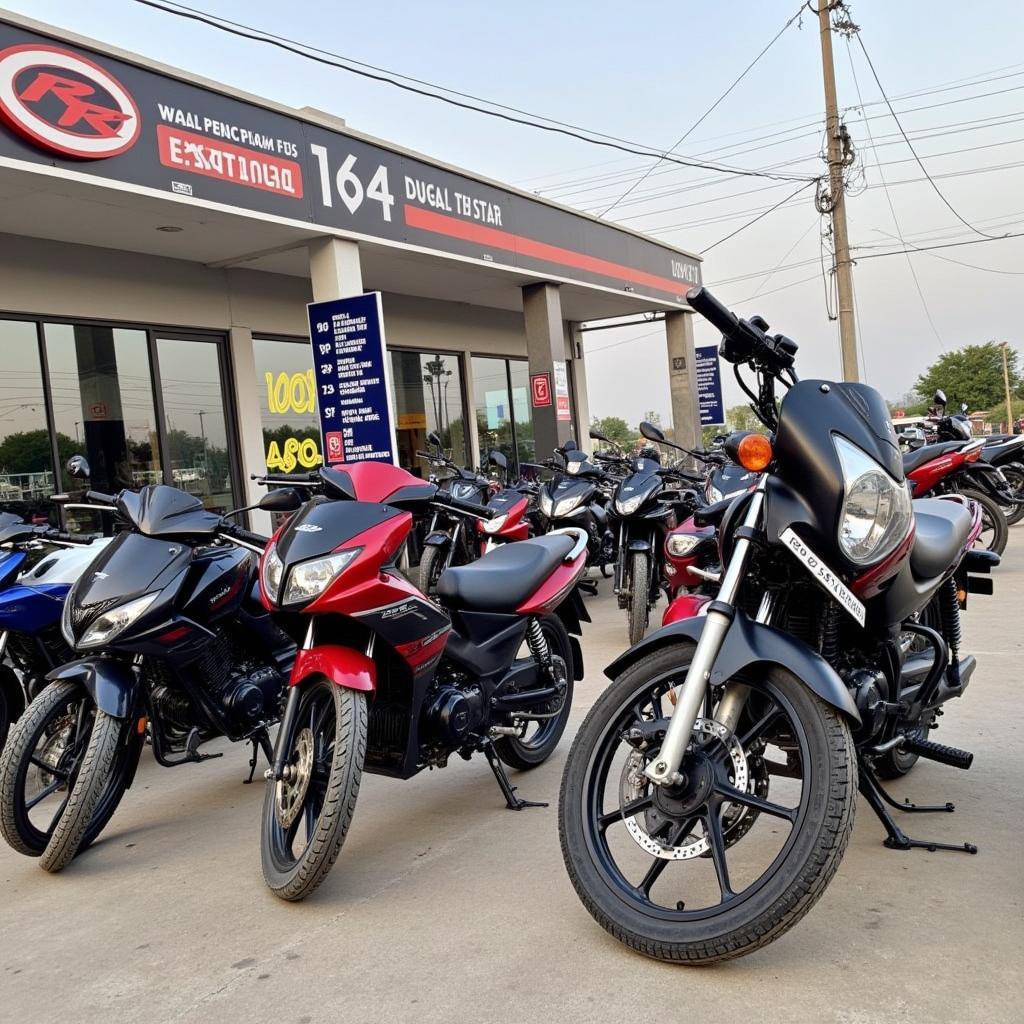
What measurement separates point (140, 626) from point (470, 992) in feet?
5.55

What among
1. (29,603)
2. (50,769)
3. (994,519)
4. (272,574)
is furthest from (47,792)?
(994,519)

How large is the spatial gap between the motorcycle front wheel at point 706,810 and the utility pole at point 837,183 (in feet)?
60.7

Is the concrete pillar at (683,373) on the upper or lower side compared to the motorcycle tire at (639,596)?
upper

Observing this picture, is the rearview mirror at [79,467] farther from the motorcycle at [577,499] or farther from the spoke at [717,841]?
the motorcycle at [577,499]

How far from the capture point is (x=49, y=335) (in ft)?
27.9

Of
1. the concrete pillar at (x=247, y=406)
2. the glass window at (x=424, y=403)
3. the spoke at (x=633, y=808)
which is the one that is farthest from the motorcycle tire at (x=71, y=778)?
the glass window at (x=424, y=403)

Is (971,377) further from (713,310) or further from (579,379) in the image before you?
(713,310)

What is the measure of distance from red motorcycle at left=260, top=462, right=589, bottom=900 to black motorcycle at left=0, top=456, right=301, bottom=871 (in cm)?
37

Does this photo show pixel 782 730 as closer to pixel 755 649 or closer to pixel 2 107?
pixel 755 649

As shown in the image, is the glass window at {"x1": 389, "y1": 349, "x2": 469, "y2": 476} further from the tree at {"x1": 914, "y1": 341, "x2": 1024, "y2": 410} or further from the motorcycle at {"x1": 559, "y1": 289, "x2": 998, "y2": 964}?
the tree at {"x1": 914, "y1": 341, "x2": 1024, "y2": 410}

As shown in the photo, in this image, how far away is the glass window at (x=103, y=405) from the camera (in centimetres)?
862

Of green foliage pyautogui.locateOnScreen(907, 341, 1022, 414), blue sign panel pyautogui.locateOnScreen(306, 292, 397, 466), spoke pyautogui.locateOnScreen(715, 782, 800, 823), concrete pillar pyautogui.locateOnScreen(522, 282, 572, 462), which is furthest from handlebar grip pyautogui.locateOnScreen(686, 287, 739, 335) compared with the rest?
green foliage pyautogui.locateOnScreen(907, 341, 1022, 414)

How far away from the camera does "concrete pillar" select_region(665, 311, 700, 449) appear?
1686cm

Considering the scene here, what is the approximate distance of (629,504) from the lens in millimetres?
6516
